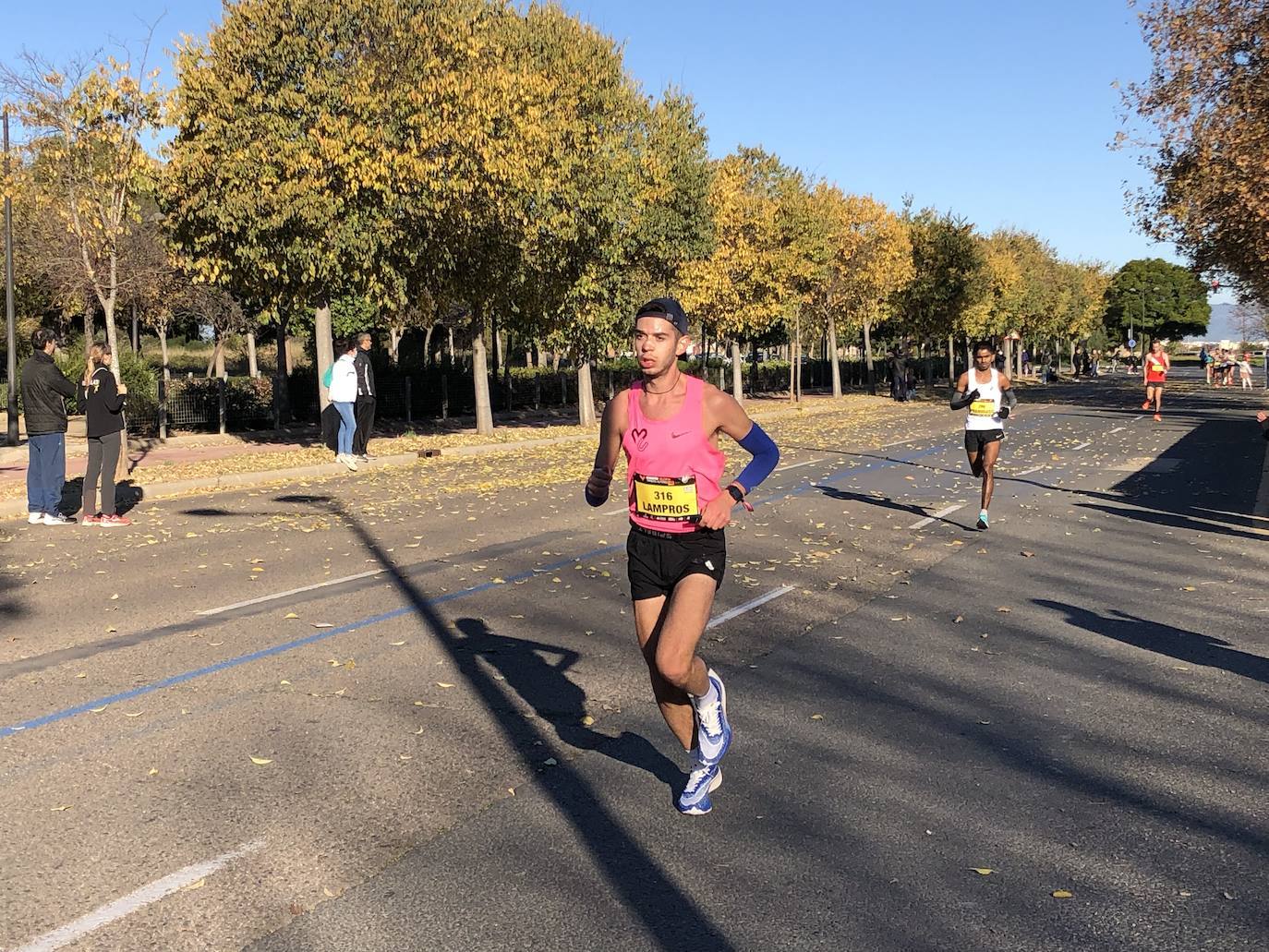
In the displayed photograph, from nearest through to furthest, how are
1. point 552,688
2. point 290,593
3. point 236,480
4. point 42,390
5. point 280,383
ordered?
point 552,688 < point 290,593 < point 42,390 < point 236,480 < point 280,383

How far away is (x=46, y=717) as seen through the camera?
211 inches

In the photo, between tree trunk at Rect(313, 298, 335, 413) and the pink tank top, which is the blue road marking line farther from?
tree trunk at Rect(313, 298, 335, 413)

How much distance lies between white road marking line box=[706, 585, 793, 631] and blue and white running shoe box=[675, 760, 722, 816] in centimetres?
272

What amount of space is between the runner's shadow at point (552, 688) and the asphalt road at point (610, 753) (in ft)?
0.10

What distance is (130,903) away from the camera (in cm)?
347

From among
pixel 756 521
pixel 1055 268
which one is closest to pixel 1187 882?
pixel 756 521

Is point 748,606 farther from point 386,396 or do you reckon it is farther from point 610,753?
point 386,396

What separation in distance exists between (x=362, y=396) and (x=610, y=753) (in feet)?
47.3

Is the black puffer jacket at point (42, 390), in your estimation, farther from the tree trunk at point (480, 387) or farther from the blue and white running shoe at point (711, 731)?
the tree trunk at point (480, 387)

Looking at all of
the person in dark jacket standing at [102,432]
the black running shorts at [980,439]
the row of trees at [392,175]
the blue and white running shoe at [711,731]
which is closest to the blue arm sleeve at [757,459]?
the blue and white running shoe at [711,731]

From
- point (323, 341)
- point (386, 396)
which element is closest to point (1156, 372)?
point (386, 396)

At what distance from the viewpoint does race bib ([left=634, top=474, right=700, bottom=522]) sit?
422cm

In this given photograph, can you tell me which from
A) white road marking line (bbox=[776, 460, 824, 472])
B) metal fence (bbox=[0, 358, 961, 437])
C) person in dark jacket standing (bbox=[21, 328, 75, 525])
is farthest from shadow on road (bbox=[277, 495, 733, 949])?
white road marking line (bbox=[776, 460, 824, 472])

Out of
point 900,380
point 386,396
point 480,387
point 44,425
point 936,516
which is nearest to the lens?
point 44,425
